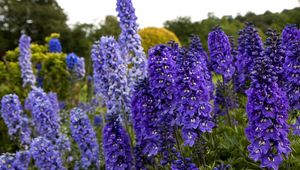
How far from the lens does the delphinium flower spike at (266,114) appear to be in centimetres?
422

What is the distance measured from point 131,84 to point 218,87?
1.46m

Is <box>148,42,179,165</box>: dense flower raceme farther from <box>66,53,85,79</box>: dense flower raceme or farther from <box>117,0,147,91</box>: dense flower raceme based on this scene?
<box>66,53,85,79</box>: dense flower raceme

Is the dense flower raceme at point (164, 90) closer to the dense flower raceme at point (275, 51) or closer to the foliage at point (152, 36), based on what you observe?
the dense flower raceme at point (275, 51)

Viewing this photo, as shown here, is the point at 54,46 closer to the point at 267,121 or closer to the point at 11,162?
the point at 11,162

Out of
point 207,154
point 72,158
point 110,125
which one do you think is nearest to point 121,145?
point 110,125

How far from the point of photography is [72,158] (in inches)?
342

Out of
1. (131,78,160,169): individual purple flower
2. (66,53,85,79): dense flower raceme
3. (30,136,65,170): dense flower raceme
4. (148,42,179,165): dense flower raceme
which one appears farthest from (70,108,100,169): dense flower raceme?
(66,53,85,79): dense flower raceme

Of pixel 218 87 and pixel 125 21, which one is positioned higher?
pixel 125 21

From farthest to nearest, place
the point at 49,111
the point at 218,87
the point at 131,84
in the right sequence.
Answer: the point at 49,111, the point at 218,87, the point at 131,84

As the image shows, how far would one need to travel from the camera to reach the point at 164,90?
5.26m

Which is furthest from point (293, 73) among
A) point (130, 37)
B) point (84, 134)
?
point (84, 134)

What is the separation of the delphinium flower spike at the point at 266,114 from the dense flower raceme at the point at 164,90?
113 centimetres

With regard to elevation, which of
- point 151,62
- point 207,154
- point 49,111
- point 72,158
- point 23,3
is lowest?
point 72,158

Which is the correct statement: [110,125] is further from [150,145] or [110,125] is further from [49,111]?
[49,111]
